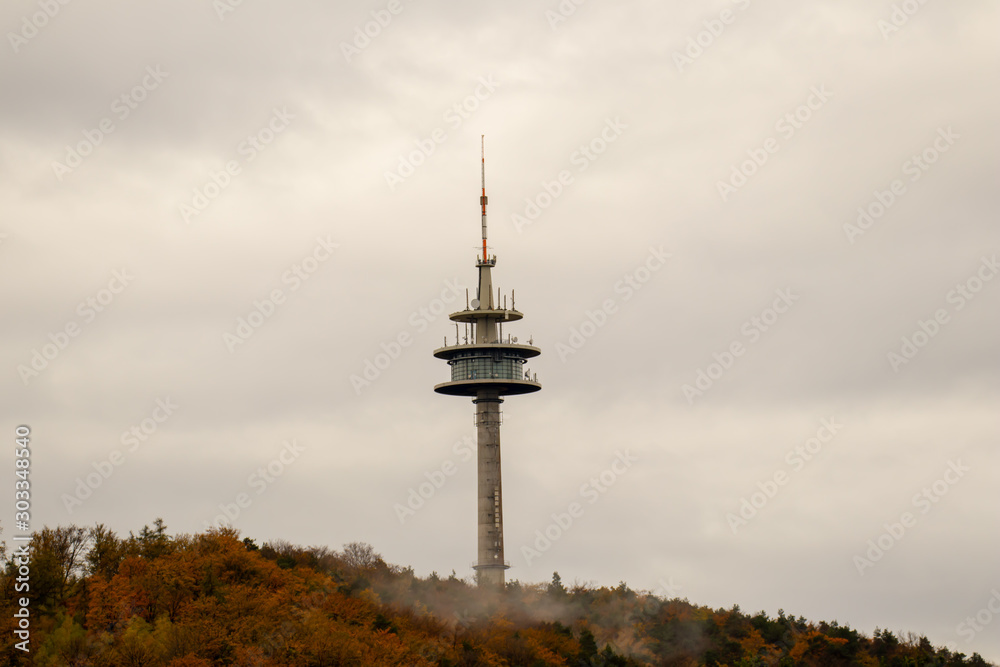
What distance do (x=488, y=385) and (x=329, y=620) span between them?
46.5 m

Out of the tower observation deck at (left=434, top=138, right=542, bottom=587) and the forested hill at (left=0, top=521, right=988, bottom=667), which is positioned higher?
the tower observation deck at (left=434, top=138, right=542, bottom=587)

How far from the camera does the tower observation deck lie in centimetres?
12725

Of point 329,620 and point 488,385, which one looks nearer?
point 329,620

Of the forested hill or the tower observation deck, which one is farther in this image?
the tower observation deck

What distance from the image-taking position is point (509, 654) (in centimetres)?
9344

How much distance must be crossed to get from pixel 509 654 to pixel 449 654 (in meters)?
7.48

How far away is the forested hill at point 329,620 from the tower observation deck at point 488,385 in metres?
4.59

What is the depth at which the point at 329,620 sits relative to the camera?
84.5 meters

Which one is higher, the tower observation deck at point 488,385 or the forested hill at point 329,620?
the tower observation deck at point 488,385

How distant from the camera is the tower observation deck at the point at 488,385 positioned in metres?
127

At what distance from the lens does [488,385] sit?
128125mm

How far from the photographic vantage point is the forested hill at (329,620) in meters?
76.3

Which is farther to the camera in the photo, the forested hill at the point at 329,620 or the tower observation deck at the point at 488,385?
the tower observation deck at the point at 488,385

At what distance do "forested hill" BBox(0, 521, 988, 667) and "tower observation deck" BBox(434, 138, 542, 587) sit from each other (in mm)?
4587
